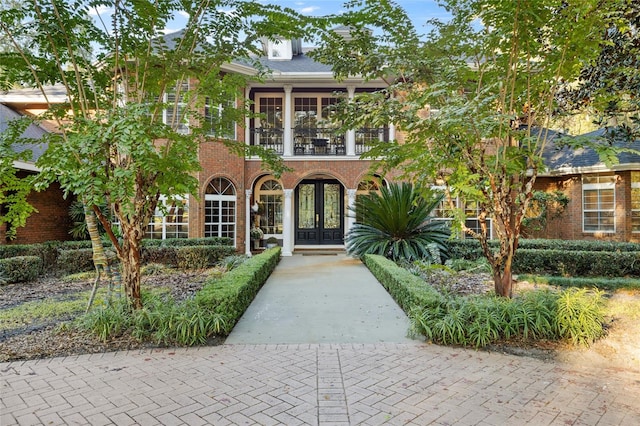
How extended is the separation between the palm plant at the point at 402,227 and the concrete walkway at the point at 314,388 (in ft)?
18.4

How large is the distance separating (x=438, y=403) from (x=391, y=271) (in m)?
4.21

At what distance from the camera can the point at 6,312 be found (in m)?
6.04

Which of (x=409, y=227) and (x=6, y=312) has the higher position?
(x=409, y=227)

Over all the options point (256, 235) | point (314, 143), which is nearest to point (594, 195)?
point (314, 143)

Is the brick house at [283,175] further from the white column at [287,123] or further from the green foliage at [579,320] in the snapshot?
the green foliage at [579,320]

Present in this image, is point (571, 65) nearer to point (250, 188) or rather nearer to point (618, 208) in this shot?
point (618, 208)

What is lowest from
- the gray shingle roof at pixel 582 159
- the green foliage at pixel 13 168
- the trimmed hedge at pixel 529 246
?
the trimmed hedge at pixel 529 246

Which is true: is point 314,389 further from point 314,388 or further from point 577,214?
point 577,214

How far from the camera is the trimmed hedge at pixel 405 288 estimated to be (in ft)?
16.7

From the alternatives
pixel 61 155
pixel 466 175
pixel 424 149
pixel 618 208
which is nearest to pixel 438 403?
pixel 466 175

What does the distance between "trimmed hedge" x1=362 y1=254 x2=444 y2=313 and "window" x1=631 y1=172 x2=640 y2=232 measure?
30.9ft

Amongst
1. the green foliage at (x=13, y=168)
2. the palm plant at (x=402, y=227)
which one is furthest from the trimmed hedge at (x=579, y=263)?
the green foliage at (x=13, y=168)

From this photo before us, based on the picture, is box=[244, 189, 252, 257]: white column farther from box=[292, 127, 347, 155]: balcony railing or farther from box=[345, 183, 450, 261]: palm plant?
box=[345, 183, 450, 261]: palm plant

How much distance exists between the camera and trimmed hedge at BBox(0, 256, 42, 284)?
27.8ft
